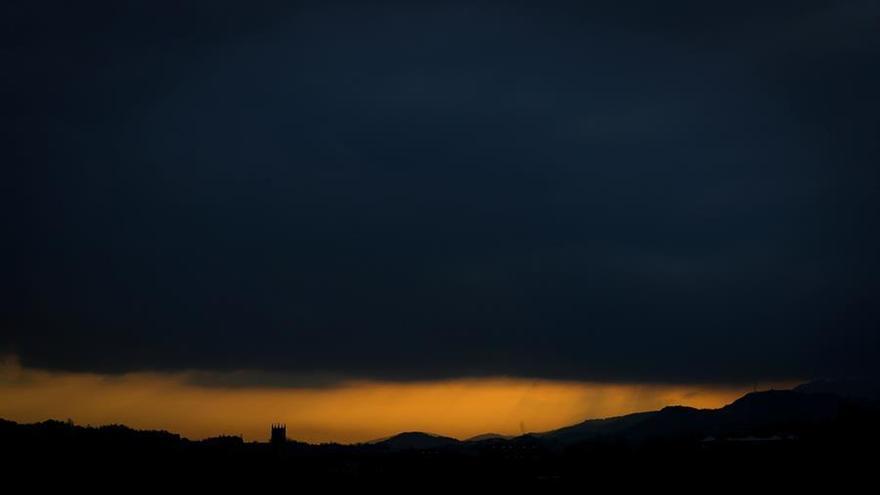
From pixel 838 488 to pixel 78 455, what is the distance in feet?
443

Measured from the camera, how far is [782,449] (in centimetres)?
16062

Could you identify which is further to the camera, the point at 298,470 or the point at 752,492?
the point at 298,470

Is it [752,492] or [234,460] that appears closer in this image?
[752,492]

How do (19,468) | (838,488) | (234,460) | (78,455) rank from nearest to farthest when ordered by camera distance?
(838,488) < (19,468) < (78,455) < (234,460)

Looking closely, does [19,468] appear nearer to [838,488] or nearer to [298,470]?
[298,470]

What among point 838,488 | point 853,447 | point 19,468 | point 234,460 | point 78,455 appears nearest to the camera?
point 838,488

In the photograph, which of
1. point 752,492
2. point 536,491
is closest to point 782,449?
point 752,492

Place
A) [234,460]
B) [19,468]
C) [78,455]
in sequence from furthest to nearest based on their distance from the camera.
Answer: [234,460] → [78,455] → [19,468]

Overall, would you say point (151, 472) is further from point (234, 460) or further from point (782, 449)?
point (782, 449)

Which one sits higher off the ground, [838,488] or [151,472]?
[151,472]

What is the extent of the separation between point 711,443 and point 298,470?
8299 centimetres

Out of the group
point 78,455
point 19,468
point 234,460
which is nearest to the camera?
point 19,468

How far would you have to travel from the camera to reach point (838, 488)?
5443 inches

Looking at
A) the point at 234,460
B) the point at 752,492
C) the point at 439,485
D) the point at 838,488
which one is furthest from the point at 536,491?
the point at 234,460
